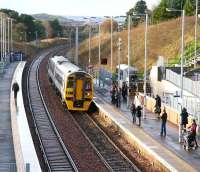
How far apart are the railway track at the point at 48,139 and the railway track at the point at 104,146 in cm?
161

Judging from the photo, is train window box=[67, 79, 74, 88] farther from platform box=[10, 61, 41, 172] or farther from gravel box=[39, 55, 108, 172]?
platform box=[10, 61, 41, 172]

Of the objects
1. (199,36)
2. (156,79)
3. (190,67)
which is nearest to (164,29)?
(199,36)

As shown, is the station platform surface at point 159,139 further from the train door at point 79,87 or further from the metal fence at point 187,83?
the metal fence at point 187,83

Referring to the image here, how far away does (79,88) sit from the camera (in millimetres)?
43969

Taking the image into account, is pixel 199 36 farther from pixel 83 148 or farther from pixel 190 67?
pixel 83 148

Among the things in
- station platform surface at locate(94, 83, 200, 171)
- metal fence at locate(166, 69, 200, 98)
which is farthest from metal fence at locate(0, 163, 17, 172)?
metal fence at locate(166, 69, 200, 98)

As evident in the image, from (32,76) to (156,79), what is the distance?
27158 mm

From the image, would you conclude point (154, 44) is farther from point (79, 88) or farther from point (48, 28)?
point (48, 28)

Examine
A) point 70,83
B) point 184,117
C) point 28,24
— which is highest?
point 28,24

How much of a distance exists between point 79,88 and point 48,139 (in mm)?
9942

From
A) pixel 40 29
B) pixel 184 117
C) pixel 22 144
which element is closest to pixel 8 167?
pixel 22 144

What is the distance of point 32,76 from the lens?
7662 centimetres

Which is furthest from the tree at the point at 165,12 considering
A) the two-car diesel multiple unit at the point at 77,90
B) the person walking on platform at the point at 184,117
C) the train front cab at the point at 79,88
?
the person walking on platform at the point at 184,117

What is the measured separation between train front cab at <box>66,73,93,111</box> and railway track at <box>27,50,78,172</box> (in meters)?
2.02
